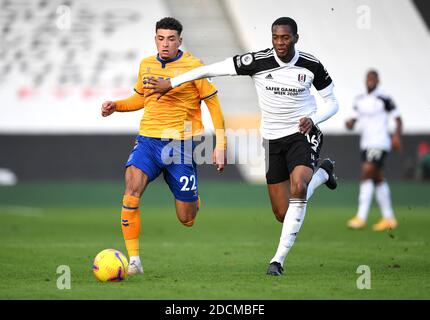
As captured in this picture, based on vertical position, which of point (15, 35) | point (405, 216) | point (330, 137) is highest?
point (15, 35)

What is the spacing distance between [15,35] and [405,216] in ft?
45.7

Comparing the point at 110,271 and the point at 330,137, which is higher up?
the point at 330,137

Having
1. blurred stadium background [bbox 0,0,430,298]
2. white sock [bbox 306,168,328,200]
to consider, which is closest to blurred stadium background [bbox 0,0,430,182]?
blurred stadium background [bbox 0,0,430,298]

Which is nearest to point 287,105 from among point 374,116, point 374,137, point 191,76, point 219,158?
point 219,158

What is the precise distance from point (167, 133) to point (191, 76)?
71cm

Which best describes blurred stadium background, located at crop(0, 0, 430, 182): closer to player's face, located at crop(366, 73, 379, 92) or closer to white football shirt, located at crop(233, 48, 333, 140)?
player's face, located at crop(366, 73, 379, 92)

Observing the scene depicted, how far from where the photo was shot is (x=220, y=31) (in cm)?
2786

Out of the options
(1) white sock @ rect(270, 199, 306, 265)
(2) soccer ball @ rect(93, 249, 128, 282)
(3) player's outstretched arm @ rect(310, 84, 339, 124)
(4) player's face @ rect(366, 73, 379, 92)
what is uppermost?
(4) player's face @ rect(366, 73, 379, 92)

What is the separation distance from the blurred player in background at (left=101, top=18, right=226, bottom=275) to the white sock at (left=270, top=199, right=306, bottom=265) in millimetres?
824

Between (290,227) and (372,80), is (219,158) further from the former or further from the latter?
(372,80)

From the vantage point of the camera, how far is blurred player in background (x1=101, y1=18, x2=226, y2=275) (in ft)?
29.8

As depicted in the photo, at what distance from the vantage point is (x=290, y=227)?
8.95 metres
